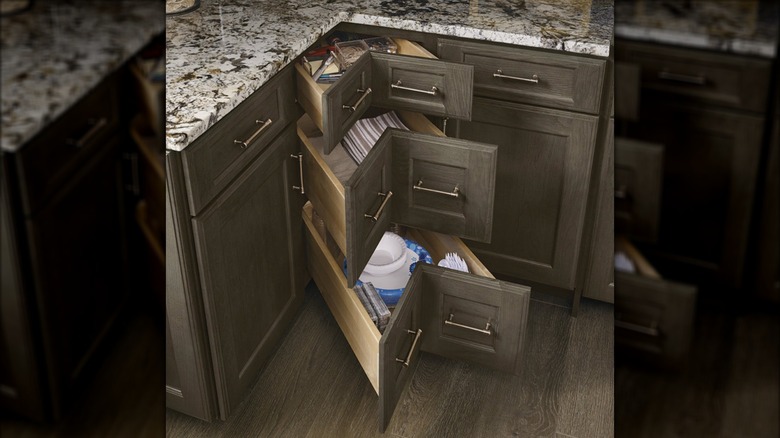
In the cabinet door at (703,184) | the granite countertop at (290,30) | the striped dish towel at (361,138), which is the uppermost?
the cabinet door at (703,184)

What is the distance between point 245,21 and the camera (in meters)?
1.58

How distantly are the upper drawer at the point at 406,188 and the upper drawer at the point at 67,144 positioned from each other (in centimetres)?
117

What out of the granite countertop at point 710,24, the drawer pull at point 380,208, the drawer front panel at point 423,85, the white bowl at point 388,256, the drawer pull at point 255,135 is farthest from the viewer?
the white bowl at point 388,256

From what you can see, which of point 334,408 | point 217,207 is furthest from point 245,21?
point 334,408

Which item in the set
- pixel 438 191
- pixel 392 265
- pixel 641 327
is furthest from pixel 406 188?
pixel 641 327

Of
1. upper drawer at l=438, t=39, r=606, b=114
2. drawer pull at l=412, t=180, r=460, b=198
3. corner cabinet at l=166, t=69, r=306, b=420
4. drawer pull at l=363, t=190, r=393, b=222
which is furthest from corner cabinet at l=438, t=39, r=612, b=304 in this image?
corner cabinet at l=166, t=69, r=306, b=420

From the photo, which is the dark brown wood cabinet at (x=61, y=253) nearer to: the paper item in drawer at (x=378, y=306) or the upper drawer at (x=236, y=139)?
the upper drawer at (x=236, y=139)

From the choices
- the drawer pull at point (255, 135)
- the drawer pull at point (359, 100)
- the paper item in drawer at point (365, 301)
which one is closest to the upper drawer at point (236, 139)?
the drawer pull at point (255, 135)

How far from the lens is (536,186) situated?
176cm

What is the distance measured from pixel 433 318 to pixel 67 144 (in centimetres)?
150

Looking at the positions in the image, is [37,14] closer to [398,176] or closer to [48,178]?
[48,178]

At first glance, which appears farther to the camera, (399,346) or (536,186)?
(536,186)

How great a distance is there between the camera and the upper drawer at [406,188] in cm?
136

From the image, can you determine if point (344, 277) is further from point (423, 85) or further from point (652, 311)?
point (652, 311)
